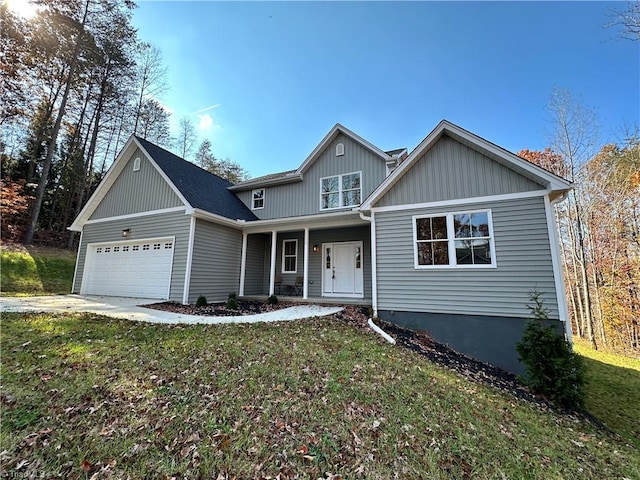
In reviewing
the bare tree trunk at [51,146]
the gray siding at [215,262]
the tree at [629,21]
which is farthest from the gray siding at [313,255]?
the bare tree trunk at [51,146]

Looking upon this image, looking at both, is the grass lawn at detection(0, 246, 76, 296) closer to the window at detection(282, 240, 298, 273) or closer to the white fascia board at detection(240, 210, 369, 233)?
the white fascia board at detection(240, 210, 369, 233)

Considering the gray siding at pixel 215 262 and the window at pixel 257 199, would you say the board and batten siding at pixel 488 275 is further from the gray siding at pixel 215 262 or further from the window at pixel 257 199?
the window at pixel 257 199

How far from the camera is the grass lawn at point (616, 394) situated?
4.92 m

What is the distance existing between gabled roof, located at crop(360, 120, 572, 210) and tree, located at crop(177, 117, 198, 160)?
20.4 meters

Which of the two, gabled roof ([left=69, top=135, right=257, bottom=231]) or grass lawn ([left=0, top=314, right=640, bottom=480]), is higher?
gabled roof ([left=69, top=135, right=257, bottom=231])

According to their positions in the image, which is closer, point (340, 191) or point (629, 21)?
point (629, 21)

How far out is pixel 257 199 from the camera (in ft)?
44.6

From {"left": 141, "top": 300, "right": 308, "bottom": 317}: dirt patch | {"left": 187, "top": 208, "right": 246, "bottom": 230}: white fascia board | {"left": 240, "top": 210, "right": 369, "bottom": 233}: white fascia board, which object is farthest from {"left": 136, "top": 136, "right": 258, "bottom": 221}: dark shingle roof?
{"left": 141, "top": 300, "right": 308, "bottom": 317}: dirt patch

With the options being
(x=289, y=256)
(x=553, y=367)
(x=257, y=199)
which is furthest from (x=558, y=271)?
(x=257, y=199)

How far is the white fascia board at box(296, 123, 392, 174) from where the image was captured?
1112cm

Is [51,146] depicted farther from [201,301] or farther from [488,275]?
[488,275]

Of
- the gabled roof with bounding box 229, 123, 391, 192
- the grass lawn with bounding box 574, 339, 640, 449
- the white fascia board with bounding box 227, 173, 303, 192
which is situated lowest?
the grass lawn with bounding box 574, 339, 640, 449

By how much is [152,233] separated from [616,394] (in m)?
14.0

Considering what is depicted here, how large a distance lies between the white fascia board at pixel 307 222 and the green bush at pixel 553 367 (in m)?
5.56
